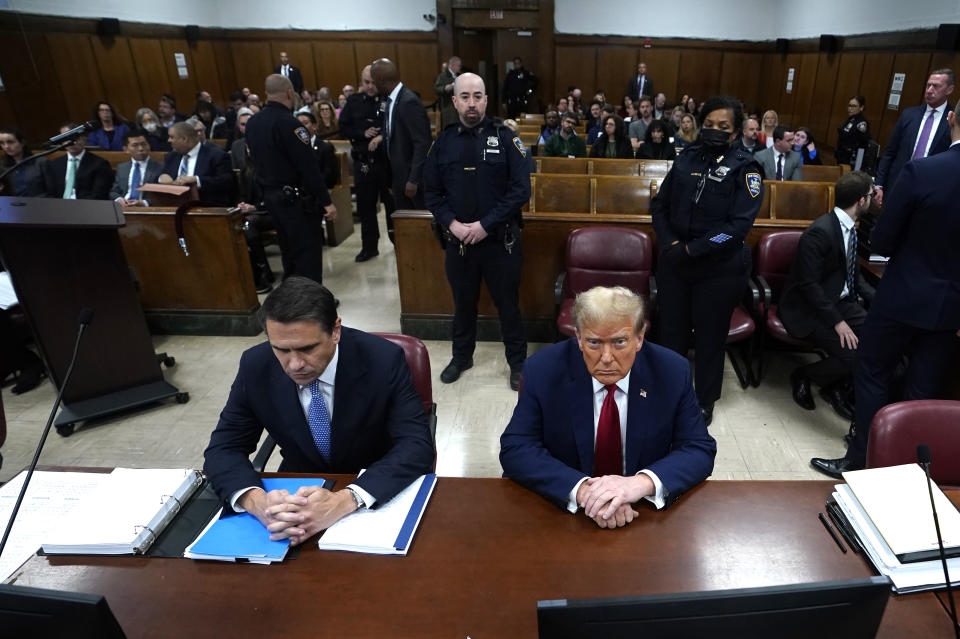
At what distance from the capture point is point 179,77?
11.3m

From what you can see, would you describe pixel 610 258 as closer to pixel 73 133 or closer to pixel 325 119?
pixel 73 133

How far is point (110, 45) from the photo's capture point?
970 cm

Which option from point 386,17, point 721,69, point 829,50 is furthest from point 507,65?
point 829,50

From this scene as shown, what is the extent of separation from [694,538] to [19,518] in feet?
5.70

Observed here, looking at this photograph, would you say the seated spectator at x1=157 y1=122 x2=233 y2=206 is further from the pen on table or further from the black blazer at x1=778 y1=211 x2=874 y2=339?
the pen on table

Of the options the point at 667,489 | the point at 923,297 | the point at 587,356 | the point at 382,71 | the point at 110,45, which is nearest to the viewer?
the point at 667,489

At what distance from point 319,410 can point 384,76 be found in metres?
3.48

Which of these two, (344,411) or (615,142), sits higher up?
(615,142)

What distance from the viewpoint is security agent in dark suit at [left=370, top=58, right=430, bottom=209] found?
443 centimetres

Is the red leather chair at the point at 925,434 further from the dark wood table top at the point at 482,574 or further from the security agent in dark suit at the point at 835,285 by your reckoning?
the security agent in dark suit at the point at 835,285

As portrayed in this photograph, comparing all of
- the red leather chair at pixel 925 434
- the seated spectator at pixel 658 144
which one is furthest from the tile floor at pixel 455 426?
the seated spectator at pixel 658 144

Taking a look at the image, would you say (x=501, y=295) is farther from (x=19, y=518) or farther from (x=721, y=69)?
(x=721, y=69)

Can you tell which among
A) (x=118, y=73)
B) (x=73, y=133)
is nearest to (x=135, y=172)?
(x=73, y=133)

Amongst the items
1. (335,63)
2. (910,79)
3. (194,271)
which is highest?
(335,63)
